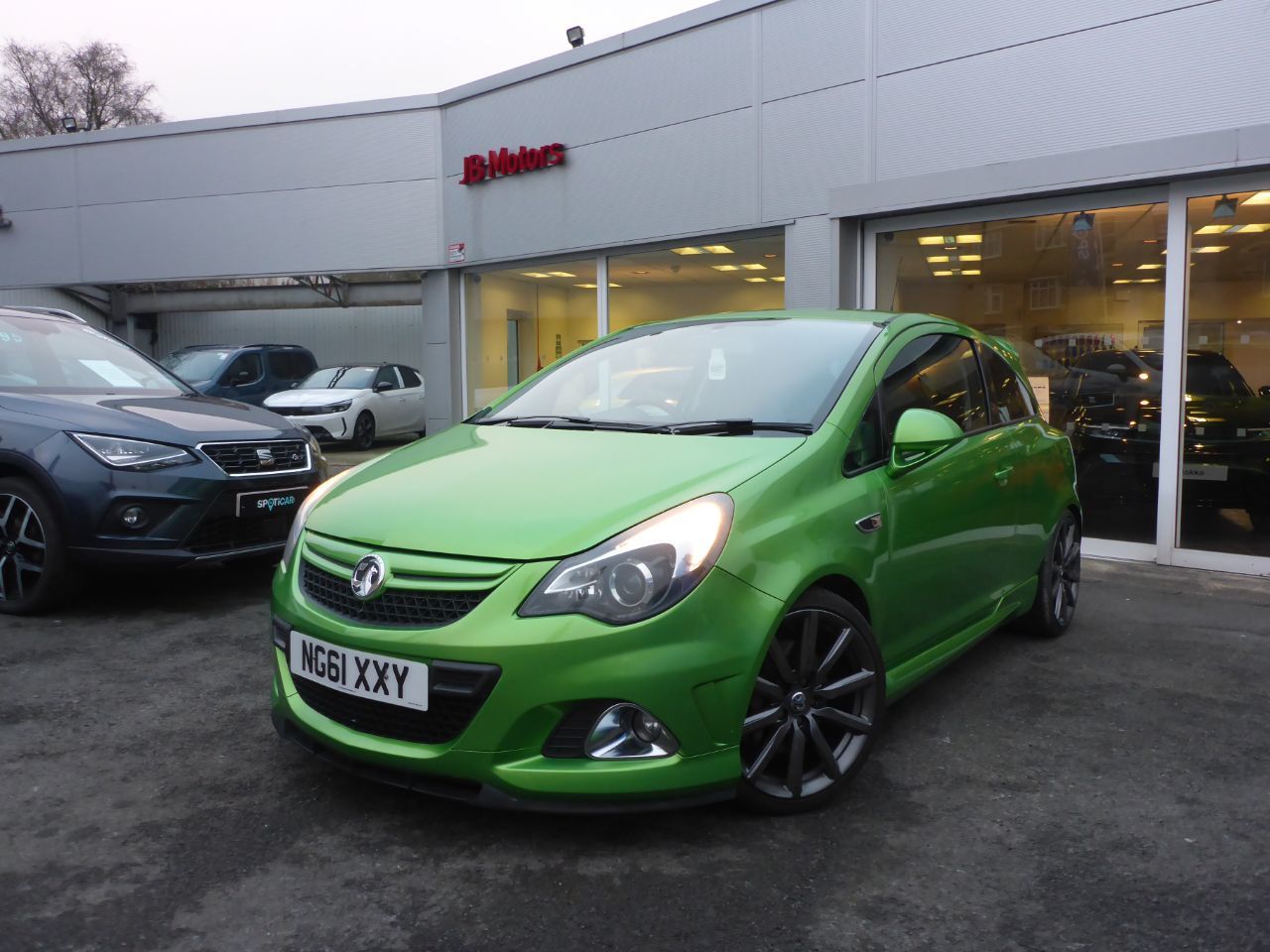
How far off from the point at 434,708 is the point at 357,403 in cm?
1369

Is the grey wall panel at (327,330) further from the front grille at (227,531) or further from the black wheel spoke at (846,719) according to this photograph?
the black wheel spoke at (846,719)

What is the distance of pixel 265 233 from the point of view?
49.8 feet

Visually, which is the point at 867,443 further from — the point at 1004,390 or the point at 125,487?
the point at 125,487

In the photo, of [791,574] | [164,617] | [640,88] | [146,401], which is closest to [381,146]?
[640,88]

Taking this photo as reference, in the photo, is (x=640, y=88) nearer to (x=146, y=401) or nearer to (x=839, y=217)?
(x=839, y=217)

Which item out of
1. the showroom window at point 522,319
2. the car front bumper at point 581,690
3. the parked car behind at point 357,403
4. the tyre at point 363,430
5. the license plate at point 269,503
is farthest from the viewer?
the tyre at point 363,430

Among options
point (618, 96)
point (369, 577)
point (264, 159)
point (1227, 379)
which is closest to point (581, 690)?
point (369, 577)

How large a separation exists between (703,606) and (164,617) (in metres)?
3.70

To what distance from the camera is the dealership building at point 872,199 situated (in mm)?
6887

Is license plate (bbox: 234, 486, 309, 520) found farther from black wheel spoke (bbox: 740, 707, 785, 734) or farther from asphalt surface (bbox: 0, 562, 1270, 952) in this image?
black wheel spoke (bbox: 740, 707, 785, 734)

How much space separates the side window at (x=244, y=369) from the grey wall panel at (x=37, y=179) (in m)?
3.97

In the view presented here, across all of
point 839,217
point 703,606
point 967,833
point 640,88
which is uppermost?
point 640,88

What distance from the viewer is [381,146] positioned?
1375 centimetres

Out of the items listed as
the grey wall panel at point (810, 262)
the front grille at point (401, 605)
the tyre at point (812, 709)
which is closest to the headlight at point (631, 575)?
the front grille at point (401, 605)
